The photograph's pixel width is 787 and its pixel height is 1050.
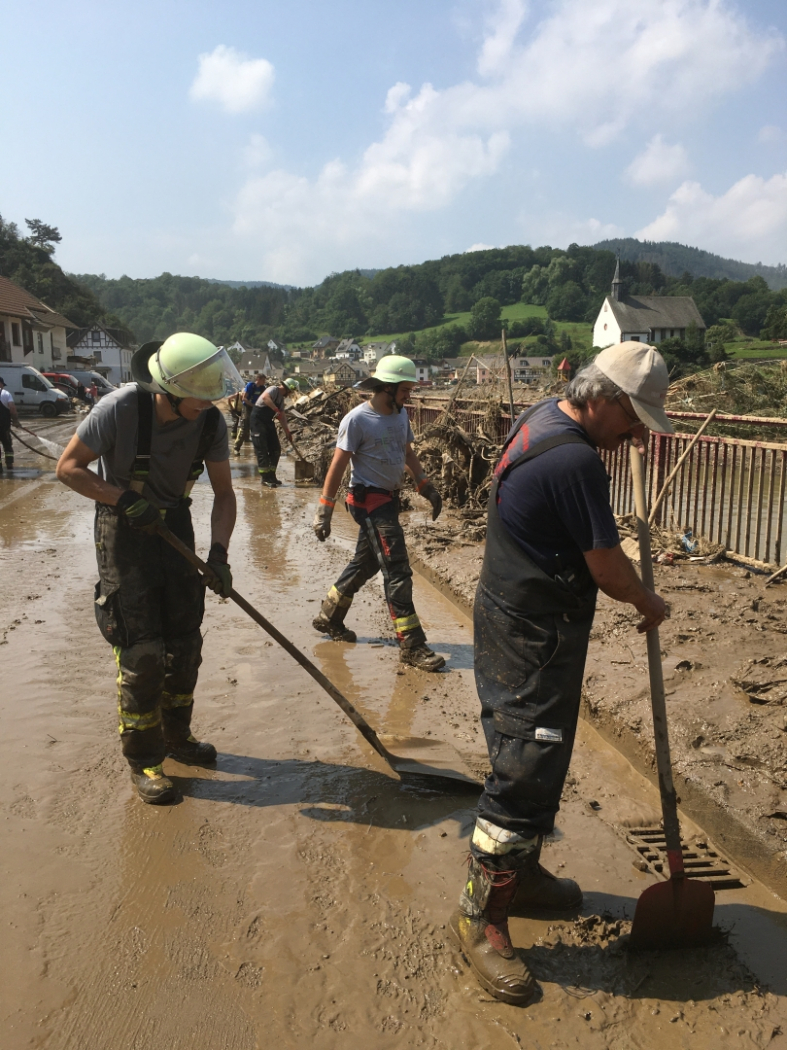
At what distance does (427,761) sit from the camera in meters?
3.92

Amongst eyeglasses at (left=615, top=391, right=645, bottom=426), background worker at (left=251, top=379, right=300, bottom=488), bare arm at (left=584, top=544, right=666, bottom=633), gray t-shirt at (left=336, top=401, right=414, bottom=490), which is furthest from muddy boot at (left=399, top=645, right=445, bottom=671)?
background worker at (left=251, top=379, right=300, bottom=488)

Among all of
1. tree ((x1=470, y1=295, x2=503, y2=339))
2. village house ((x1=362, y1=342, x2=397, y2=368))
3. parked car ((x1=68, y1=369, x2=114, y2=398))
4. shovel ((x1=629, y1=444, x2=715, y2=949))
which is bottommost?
shovel ((x1=629, y1=444, x2=715, y2=949))

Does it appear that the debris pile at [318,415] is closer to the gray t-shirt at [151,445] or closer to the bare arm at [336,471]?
the bare arm at [336,471]

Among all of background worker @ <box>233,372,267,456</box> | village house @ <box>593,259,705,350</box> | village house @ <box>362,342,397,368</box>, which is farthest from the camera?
village house @ <box>362,342,397,368</box>

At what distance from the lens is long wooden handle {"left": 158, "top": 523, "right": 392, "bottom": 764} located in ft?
11.3

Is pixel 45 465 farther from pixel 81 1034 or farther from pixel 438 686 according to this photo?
pixel 81 1034

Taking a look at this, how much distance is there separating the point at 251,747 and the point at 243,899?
4.14 feet

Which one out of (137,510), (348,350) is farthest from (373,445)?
(348,350)

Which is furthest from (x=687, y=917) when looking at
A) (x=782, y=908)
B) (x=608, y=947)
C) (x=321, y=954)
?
(x=321, y=954)

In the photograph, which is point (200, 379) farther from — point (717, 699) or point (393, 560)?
point (717, 699)

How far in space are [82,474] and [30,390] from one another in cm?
2712

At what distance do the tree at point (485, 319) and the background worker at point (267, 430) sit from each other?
91.8m

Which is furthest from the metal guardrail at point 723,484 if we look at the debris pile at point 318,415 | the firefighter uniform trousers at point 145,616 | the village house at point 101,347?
the village house at point 101,347

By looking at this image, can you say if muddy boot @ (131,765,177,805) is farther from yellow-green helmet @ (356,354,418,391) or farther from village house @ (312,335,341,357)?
village house @ (312,335,341,357)
